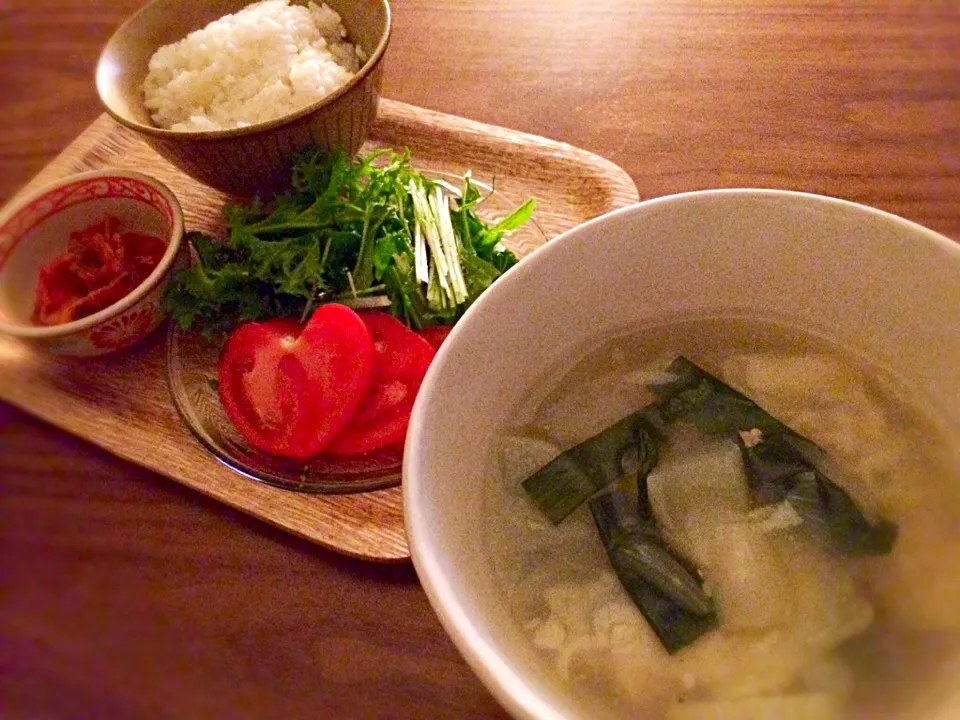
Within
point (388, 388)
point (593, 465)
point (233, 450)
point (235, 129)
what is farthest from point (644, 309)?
point (235, 129)

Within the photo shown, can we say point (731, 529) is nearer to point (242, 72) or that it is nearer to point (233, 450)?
point (233, 450)

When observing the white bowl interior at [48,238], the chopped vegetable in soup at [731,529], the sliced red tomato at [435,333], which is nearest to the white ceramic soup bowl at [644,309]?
the chopped vegetable in soup at [731,529]

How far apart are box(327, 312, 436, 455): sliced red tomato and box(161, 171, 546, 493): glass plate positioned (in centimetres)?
2

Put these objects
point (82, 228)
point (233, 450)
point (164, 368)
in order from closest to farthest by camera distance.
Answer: point (233, 450) → point (164, 368) → point (82, 228)

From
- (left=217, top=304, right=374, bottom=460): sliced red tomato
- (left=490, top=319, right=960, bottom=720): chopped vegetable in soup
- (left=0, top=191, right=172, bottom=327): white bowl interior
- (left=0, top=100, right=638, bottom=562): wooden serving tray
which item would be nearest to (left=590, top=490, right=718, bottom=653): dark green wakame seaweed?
(left=490, top=319, right=960, bottom=720): chopped vegetable in soup

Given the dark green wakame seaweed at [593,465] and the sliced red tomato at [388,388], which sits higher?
the dark green wakame seaweed at [593,465]

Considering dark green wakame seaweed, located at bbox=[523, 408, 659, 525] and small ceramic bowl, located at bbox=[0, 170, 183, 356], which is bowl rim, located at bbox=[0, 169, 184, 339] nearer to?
small ceramic bowl, located at bbox=[0, 170, 183, 356]

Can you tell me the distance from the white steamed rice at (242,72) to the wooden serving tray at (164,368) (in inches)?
5.0

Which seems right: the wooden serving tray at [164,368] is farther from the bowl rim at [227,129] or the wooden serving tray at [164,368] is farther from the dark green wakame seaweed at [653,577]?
the dark green wakame seaweed at [653,577]

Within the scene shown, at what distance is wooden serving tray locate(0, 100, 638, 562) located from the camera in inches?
30.6

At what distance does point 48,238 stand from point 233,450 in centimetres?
44

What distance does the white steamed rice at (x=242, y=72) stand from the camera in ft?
3.53

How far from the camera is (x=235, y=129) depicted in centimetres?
96

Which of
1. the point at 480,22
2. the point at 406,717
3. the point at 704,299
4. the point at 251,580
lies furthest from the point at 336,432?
the point at 480,22
